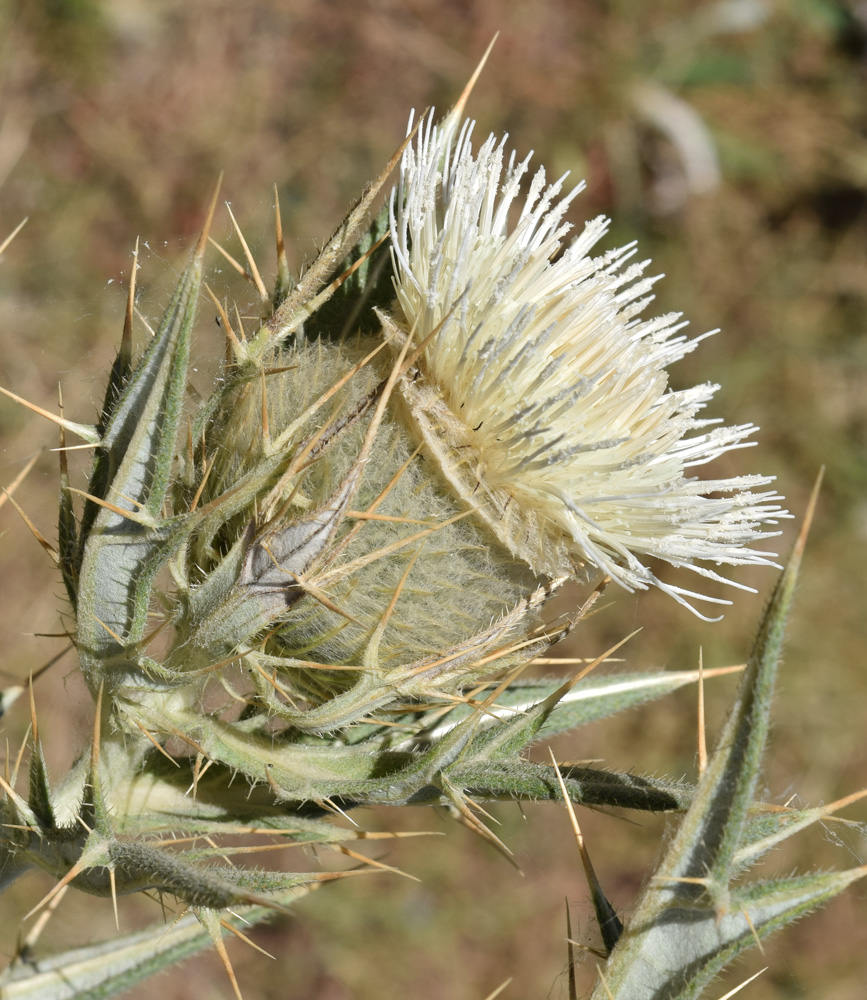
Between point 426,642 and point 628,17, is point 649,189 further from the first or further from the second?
point 426,642

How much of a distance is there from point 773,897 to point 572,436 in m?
1.05

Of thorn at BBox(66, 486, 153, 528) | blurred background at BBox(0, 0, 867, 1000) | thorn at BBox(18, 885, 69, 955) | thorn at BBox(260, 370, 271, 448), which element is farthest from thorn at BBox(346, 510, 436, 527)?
blurred background at BBox(0, 0, 867, 1000)

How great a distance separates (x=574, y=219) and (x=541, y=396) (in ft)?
15.5

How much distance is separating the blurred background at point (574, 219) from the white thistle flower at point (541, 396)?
315 cm

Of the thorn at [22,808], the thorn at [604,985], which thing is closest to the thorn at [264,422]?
the thorn at [22,808]

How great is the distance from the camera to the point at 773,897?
5.17 feet

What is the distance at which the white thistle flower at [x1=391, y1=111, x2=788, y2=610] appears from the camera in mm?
1939

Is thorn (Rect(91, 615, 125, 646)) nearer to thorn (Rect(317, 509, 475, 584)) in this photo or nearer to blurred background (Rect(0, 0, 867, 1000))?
thorn (Rect(317, 509, 475, 584))

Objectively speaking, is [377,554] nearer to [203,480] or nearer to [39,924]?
[203,480]

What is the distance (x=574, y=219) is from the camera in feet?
20.6

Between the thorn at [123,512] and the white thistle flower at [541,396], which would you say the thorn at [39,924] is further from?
the white thistle flower at [541,396]

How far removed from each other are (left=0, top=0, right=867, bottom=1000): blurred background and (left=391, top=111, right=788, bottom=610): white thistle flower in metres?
3.15

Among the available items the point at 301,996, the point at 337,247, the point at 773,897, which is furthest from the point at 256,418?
the point at 301,996

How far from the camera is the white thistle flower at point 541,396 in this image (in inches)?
76.4
